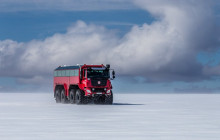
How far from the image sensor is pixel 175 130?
1978cm

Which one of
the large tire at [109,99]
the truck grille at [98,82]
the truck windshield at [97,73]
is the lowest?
the large tire at [109,99]

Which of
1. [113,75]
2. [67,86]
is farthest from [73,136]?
[67,86]

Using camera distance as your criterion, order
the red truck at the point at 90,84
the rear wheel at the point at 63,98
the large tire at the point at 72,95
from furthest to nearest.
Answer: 1. the rear wheel at the point at 63,98
2. the large tire at the point at 72,95
3. the red truck at the point at 90,84

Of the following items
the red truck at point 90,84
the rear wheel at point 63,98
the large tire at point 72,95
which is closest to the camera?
the red truck at point 90,84

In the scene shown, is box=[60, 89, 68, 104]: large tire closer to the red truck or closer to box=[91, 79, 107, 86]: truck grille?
the red truck

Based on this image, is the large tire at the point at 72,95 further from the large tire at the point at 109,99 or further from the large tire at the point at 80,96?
the large tire at the point at 109,99

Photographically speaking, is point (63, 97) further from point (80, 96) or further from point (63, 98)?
point (80, 96)

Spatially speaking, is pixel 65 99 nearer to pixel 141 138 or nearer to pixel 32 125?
pixel 32 125

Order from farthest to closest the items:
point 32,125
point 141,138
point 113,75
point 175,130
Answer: point 113,75 < point 32,125 < point 175,130 < point 141,138

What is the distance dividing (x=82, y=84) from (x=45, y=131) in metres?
24.6

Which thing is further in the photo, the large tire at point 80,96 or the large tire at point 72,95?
the large tire at point 72,95

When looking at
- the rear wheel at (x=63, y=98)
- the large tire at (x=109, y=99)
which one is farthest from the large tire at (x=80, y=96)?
the rear wheel at (x=63, y=98)

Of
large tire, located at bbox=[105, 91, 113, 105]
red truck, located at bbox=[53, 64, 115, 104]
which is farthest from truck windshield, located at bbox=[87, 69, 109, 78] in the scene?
large tire, located at bbox=[105, 91, 113, 105]

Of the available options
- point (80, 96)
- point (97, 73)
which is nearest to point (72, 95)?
point (80, 96)
